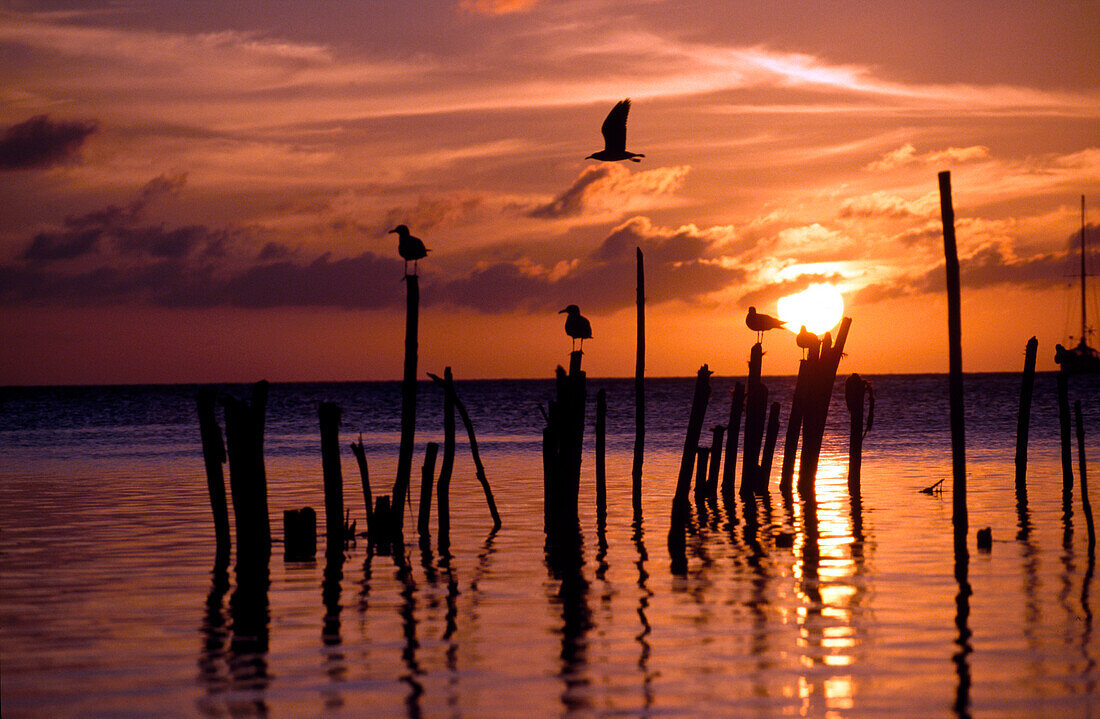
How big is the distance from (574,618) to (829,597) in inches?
115

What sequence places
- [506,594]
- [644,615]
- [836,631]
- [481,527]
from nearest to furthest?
[836,631], [644,615], [506,594], [481,527]

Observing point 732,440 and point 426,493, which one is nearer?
point 426,493

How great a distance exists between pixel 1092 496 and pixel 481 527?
37.0ft

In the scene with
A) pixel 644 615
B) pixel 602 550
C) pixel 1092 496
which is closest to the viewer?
pixel 644 615

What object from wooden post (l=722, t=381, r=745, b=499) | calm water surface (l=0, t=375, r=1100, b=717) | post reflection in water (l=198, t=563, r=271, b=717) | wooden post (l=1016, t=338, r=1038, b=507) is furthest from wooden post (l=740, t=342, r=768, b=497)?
post reflection in water (l=198, t=563, r=271, b=717)

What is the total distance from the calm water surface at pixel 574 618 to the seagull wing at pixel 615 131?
20.6ft

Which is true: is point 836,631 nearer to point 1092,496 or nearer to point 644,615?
point 644,615

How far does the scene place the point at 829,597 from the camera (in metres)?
13.3

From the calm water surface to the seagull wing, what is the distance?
20.6 ft

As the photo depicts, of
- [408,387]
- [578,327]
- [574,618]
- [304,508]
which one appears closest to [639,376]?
[578,327]

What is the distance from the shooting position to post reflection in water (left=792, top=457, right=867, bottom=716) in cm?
976

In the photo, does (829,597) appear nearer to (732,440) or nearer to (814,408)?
(814,408)

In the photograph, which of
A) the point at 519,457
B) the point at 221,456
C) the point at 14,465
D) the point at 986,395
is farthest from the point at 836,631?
the point at 986,395

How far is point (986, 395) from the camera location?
91062 millimetres
